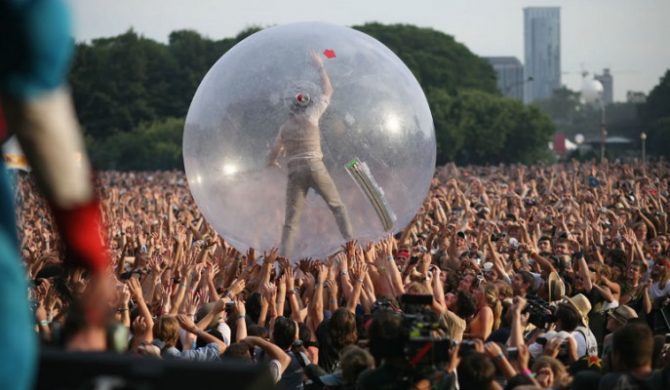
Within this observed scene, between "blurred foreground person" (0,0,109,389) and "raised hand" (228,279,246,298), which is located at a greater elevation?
"blurred foreground person" (0,0,109,389)

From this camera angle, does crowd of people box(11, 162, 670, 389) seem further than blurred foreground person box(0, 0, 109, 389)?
Yes

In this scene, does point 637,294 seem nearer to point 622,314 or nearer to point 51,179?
point 622,314

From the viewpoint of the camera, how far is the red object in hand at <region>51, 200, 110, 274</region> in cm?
252

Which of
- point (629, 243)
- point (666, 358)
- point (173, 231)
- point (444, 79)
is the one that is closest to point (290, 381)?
point (666, 358)

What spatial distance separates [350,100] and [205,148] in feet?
4.83

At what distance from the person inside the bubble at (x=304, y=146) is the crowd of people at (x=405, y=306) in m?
0.59

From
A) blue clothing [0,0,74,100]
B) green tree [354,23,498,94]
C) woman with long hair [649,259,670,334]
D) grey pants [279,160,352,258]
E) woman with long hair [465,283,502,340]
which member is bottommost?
green tree [354,23,498,94]

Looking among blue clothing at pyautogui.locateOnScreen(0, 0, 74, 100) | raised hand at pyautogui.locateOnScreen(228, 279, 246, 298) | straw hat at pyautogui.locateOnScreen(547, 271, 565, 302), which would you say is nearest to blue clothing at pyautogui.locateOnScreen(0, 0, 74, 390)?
blue clothing at pyautogui.locateOnScreen(0, 0, 74, 100)

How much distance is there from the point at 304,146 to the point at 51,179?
8880 mm

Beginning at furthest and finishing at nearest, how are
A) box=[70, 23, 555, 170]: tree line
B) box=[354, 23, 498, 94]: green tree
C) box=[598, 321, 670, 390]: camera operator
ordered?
box=[354, 23, 498, 94]: green tree → box=[70, 23, 555, 170]: tree line → box=[598, 321, 670, 390]: camera operator

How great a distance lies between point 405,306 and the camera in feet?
24.5

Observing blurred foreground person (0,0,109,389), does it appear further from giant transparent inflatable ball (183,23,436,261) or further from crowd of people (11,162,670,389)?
giant transparent inflatable ball (183,23,436,261)

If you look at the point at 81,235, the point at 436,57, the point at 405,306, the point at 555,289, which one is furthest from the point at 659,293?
the point at 436,57

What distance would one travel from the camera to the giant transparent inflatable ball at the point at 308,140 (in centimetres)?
1140
